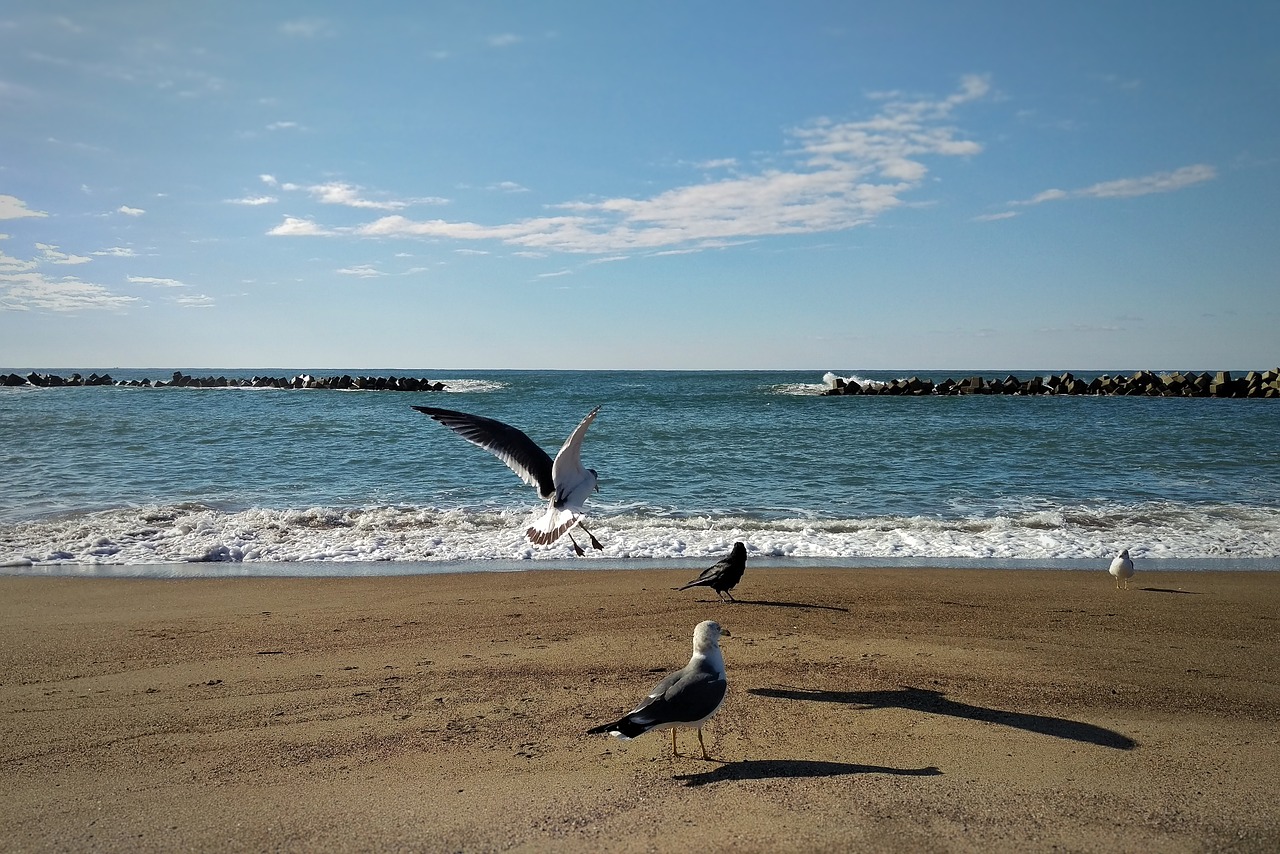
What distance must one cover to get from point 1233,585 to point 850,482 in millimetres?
7576

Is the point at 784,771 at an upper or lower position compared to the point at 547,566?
upper

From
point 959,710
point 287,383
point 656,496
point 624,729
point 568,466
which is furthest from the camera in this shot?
point 287,383

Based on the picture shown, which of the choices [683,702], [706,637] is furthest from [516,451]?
[683,702]

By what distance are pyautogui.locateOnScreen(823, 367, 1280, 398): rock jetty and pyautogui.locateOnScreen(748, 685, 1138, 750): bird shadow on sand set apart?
44251 mm

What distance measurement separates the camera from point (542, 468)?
7.66 metres

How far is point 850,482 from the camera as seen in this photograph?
15602mm

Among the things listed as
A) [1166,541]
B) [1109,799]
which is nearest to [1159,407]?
[1166,541]

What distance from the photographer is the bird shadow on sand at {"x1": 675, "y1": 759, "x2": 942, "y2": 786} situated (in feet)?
A: 13.0

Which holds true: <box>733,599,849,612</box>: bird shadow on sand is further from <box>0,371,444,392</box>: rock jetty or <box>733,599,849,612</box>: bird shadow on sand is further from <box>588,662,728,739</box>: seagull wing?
<box>0,371,444,392</box>: rock jetty

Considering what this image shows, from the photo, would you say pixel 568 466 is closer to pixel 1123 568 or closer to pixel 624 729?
pixel 624 729

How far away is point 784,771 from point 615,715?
42.5 inches

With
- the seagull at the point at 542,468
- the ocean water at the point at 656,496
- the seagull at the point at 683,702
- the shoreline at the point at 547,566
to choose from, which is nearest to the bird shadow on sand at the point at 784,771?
the seagull at the point at 683,702

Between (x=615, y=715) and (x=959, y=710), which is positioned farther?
(x=959, y=710)

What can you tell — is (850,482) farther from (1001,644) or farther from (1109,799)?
(1109,799)
